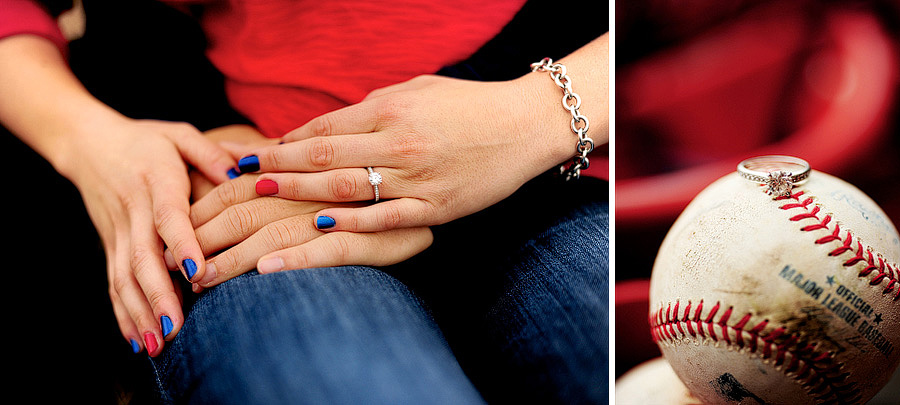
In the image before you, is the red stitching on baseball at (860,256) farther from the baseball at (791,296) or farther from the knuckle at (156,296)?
the knuckle at (156,296)

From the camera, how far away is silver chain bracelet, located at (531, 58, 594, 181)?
53cm

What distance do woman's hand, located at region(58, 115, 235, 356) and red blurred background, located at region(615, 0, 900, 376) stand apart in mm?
446

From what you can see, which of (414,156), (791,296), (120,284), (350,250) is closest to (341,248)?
(350,250)

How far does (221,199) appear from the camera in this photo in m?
0.51

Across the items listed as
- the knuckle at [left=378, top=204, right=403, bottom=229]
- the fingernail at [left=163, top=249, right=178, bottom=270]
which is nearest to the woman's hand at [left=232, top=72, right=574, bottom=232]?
the knuckle at [left=378, top=204, right=403, bottom=229]

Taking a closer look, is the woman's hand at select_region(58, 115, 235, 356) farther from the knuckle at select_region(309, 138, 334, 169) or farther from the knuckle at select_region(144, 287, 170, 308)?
the knuckle at select_region(309, 138, 334, 169)

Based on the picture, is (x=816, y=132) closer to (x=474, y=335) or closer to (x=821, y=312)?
(x=821, y=312)

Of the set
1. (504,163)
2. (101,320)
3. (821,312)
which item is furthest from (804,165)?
(101,320)

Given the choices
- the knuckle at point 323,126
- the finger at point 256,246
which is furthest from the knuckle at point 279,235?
the knuckle at point 323,126

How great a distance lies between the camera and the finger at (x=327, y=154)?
0.50 m

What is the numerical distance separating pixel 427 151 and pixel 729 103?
367mm

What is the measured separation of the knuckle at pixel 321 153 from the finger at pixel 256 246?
0.05m

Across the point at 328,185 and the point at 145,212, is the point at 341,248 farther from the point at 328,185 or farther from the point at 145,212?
the point at 145,212

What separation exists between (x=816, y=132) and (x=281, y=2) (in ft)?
2.08
